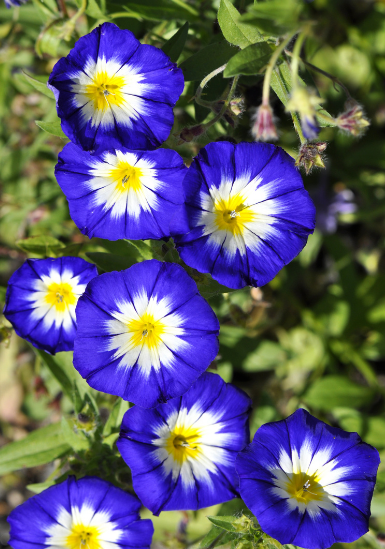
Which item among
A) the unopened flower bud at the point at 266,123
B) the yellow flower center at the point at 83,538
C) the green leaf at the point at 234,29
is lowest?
the yellow flower center at the point at 83,538

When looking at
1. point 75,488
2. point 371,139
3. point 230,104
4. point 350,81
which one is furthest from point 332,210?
point 75,488

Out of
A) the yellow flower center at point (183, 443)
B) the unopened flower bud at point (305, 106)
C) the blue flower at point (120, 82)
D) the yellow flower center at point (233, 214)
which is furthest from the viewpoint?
the yellow flower center at point (183, 443)

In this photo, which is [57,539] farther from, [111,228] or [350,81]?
[350,81]

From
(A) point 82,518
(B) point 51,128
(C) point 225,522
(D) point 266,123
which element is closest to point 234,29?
(D) point 266,123

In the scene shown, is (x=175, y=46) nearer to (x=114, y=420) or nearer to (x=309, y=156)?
(x=309, y=156)

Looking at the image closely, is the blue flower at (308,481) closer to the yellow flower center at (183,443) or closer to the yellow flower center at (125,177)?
the yellow flower center at (183,443)

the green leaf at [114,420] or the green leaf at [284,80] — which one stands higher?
the green leaf at [284,80]

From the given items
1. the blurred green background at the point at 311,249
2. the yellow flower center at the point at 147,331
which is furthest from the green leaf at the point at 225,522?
the blurred green background at the point at 311,249
